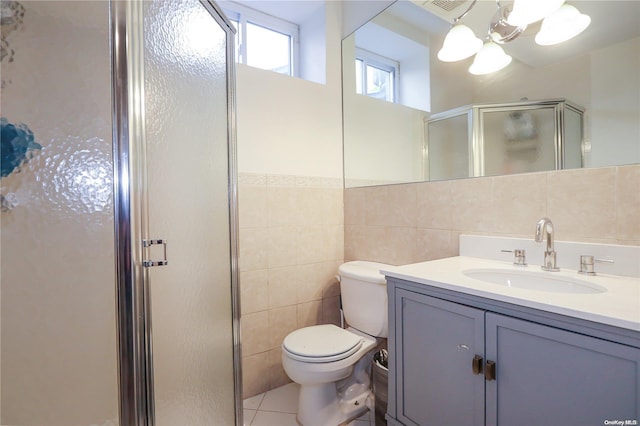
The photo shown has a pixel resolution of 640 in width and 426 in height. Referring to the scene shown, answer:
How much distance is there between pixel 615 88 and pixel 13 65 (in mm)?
1674

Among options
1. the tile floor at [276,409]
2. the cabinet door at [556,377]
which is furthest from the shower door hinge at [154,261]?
the tile floor at [276,409]

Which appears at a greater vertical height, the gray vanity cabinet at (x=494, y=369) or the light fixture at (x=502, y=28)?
the light fixture at (x=502, y=28)

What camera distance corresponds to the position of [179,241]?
94 centimetres

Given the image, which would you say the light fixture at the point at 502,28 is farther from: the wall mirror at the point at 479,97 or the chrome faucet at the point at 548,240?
the chrome faucet at the point at 548,240

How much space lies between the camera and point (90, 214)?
26.1 inches

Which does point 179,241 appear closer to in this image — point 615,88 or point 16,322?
point 16,322

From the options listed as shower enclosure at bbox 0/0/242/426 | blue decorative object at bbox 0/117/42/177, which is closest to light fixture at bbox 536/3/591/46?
shower enclosure at bbox 0/0/242/426

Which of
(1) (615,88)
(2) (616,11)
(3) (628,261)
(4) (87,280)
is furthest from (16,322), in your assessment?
(2) (616,11)

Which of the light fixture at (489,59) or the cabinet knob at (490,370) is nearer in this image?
the cabinet knob at (490,370)

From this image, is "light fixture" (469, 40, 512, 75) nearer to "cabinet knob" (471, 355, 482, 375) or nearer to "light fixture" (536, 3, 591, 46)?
"light fixture" (536, 3, 591, 46)

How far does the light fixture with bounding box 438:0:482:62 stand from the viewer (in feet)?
4.70

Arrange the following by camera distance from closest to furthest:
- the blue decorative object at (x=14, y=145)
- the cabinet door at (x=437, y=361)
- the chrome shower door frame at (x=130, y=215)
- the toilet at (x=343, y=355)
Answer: the blue decorative object at (x=14, y=145), the chrome shower door frame at (x=130, y=215), the cabinet door at (x=437, y=361), the toilet at (x=343, y=355)

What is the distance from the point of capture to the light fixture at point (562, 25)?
3.70 ft

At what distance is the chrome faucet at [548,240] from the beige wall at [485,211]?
0.32 ft
